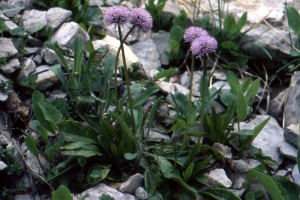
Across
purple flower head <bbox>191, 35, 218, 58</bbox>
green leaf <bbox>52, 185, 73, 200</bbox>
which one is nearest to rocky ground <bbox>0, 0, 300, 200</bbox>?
green leaf <bbox>52, 185, 73, 200</bbox>

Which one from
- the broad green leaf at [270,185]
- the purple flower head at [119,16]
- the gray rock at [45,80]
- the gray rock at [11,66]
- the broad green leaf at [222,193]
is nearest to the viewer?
the purple flower head at [119,16]

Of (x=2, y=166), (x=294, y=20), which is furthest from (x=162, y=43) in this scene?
(x=2, y=166)

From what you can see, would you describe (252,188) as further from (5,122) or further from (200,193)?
(5,122)

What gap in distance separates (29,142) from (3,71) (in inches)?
28.4

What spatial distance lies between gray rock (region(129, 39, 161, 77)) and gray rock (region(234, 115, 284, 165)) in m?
0.92

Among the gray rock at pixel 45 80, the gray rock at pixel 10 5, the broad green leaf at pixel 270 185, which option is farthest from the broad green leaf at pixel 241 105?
the gray rock at pixel 10 5

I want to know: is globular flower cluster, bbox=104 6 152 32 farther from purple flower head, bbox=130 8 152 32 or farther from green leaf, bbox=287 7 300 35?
green leaf, bbox=287 7 300 35

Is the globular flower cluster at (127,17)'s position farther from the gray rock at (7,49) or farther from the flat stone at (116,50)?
the flat stone at (116,50)

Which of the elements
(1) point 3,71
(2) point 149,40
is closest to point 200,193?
(1) point 3,71

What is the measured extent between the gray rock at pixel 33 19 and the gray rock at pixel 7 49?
1.02 ft

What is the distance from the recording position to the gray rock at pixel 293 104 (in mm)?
3722

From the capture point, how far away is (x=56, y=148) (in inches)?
114

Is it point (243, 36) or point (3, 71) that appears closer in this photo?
point (3, 71)

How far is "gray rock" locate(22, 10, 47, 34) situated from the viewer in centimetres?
388
